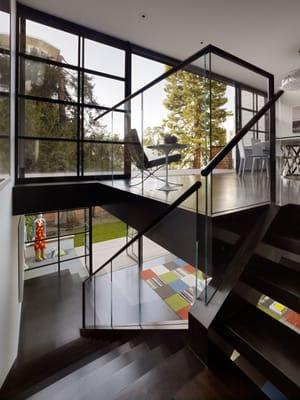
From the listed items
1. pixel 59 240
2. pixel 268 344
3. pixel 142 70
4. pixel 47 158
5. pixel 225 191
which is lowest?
pixel 59 240

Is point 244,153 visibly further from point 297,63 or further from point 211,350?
point 297,63

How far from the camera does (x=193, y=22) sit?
14.6 feet

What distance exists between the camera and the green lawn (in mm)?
5547

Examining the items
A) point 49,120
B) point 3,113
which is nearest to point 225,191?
point 3,113

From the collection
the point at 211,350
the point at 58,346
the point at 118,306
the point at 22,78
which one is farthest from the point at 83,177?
the point at 211,350

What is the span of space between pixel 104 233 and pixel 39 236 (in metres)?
1.50

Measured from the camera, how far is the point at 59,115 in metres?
4.49

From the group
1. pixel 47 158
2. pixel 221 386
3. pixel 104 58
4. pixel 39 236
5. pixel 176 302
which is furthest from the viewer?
pixel 176 302

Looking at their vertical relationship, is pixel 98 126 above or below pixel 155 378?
above

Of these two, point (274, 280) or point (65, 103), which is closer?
point (274, 280)

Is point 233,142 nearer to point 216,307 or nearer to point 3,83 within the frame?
point 216,307

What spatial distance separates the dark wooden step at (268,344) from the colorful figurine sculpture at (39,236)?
4949 millimetres

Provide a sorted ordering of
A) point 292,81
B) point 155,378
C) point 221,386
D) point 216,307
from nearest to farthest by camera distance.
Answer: point 221,386 < point 155,378 < point 216,307 < point 292,81

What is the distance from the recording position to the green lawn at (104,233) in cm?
555
